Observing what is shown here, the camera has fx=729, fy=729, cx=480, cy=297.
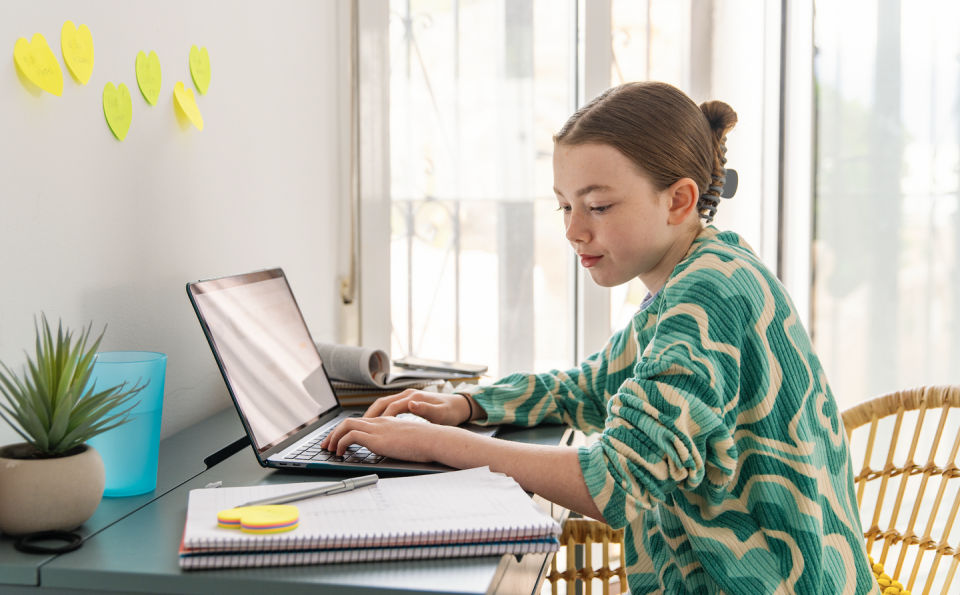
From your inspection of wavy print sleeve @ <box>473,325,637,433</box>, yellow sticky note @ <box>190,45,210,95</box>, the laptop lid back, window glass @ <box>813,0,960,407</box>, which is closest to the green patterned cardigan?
wavy print sleeve @ <box>473,325,637,433</box>

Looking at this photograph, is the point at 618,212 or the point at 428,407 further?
the point at 428,407

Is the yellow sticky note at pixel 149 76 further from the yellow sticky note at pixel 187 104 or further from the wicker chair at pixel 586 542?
the wicker chair at pixel 586 542

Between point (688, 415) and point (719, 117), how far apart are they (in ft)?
1.41

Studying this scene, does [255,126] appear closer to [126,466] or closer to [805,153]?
[126,466]

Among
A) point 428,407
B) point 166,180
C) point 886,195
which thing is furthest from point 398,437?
point 886,195

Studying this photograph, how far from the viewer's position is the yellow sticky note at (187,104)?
1064mm

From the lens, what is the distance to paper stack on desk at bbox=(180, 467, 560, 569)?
22.8 inches

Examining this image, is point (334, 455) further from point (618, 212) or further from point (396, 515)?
point (618, 212)

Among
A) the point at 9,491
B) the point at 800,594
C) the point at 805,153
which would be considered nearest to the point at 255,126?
the point at 9,491

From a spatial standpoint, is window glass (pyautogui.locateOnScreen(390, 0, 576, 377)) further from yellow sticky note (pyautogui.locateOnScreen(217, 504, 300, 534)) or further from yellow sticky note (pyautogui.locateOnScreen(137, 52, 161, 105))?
yellow sticky note (pyautogui.locateOnScreen(217, 504, 300, 534))

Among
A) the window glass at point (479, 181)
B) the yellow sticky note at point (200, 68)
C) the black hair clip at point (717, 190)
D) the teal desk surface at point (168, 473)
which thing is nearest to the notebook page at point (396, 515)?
the teal desk surface at point (168, 473)

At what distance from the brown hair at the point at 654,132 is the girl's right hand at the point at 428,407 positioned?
0.40 meters

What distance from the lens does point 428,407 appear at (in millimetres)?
1022

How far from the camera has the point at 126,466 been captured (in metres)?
0.78
